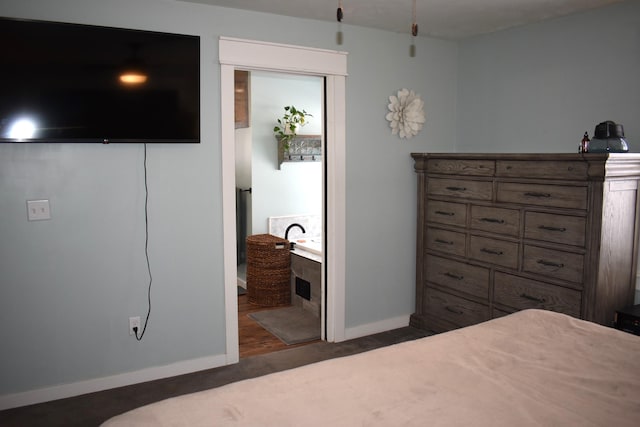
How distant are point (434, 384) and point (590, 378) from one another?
52cm

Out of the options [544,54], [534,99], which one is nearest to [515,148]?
[534,99]

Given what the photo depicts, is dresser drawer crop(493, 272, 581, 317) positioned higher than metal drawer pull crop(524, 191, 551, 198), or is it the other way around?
metal drawer pull crop(524, 191, 551, 198)

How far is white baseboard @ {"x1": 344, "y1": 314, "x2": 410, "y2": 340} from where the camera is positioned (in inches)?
162

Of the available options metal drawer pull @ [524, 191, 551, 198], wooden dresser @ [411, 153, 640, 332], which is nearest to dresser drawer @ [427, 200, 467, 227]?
wooden dresser @ [411, 153, 640, 332]

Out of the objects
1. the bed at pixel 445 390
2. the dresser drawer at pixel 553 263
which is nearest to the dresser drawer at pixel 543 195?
the dresser drawer at pixel 553 263

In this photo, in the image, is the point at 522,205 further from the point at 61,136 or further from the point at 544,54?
the point at 61,136

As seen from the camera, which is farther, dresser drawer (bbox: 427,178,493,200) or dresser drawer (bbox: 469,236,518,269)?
dresser drawer (bbox: 427,178,493,200)

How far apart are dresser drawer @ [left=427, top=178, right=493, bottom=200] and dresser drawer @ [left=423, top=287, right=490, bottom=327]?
77 cm

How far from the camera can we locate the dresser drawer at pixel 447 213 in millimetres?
3854

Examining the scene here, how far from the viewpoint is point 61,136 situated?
2.88 meters

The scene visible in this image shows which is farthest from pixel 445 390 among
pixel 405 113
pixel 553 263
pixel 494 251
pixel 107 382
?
pixel 405 113

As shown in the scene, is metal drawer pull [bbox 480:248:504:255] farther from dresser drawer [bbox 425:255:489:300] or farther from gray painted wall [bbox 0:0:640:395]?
gray painted wall [bbox 0:0:640:395]

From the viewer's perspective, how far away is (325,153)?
12.9ft

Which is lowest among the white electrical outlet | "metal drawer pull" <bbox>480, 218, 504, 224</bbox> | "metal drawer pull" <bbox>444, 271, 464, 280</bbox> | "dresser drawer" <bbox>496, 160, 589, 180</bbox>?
the white electrical outlet
